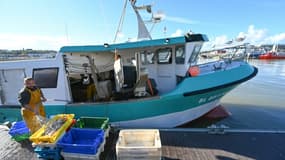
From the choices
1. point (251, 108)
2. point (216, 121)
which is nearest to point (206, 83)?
point (216, 121)

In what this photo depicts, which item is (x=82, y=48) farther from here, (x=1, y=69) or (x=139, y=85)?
(x=1, y=69)

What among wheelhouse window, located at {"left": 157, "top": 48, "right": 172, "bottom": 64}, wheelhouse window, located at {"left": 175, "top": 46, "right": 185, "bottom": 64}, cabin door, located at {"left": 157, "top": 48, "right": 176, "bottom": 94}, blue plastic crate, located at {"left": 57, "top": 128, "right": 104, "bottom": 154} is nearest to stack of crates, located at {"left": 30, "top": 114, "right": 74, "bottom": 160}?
blue plastic crate, located at {"left": 57, "top": 128, "right": 104, "bottom": 154}

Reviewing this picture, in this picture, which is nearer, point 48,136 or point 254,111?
point 48,136

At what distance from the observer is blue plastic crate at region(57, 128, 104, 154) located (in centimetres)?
293

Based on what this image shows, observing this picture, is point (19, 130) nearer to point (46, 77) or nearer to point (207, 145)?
point (46, 77)

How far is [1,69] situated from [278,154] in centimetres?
613

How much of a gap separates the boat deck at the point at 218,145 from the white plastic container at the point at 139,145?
0.35 metres

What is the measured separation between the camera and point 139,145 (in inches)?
129

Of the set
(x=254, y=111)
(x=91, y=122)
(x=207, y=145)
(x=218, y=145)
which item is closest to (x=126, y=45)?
(x=91, y=122)

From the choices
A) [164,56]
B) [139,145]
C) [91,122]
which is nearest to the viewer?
[139,145]

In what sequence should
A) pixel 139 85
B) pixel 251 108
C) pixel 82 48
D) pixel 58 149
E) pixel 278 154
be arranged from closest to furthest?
pixel 58 149 < pixel 278 154 < pixel 82 48 < pixel 139 85 < pixel 251 108

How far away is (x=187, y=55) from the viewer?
445 centimetres

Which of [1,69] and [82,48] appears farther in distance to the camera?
[1,69]

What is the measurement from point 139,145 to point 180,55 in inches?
92.6
